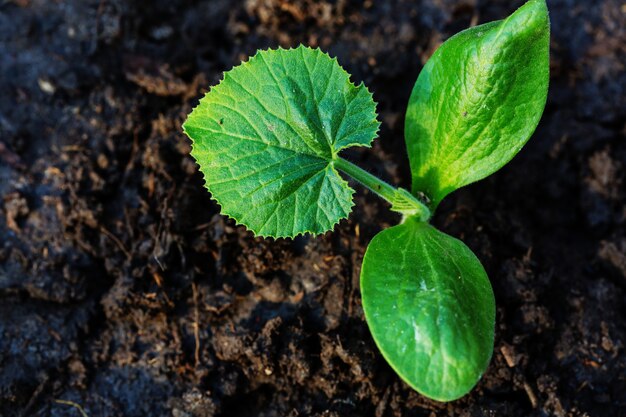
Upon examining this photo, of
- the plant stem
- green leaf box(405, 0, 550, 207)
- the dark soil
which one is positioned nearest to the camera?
green leaf box(405, 0, 550, 207)

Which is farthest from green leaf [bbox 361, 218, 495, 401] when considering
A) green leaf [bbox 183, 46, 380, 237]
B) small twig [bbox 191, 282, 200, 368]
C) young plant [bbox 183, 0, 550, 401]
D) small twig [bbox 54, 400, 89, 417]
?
small twig [bbox 54, 400, 89, 417]

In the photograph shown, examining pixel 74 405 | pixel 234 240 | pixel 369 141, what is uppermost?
pixel 369 141

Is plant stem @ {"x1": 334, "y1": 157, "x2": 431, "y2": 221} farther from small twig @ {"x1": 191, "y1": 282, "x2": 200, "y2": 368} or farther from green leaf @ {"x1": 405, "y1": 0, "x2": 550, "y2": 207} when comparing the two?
small twig @ {"x1": 191, "y1": 282, "x2": 200, "y2": 368}

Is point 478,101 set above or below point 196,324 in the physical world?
above

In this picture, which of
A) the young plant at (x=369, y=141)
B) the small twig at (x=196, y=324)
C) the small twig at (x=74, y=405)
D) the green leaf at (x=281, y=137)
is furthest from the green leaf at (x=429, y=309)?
the small twig at (x=74, y=405)

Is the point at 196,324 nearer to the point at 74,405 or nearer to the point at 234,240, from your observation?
the point at 234,240

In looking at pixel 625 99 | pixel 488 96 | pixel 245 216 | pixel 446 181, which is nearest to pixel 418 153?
pixel 446 181

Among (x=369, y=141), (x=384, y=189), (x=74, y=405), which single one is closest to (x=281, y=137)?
(x=369, y=141)

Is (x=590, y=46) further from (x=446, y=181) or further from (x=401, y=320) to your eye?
(x=401, y=320)

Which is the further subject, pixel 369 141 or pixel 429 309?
pixel 369 141
